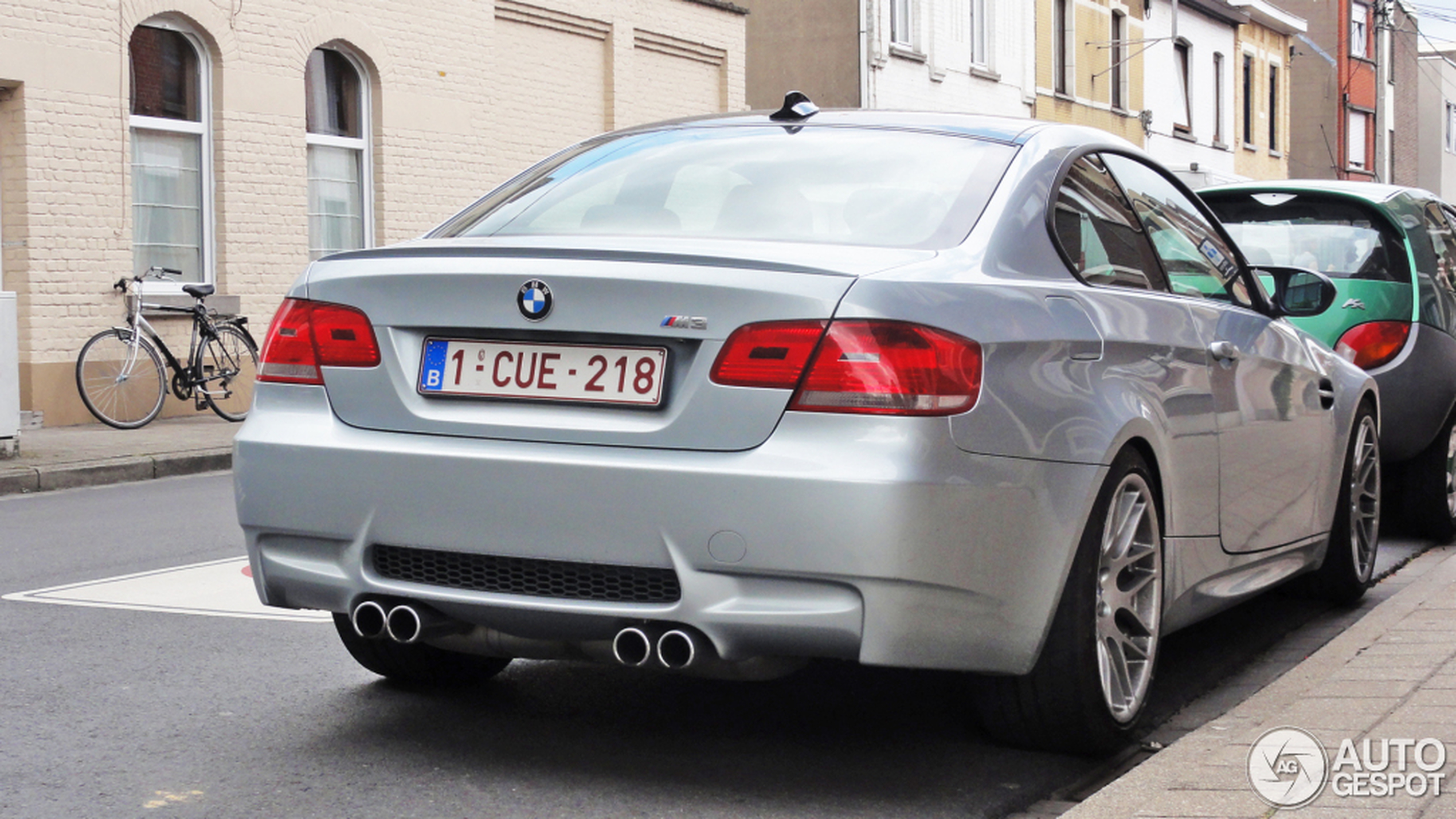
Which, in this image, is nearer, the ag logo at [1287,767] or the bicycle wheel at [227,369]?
the ag logo at [1287,767]

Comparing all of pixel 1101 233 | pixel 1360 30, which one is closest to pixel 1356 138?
pixel 1360 30

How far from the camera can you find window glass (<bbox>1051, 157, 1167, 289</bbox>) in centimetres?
436

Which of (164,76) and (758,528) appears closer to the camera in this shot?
(758,528)

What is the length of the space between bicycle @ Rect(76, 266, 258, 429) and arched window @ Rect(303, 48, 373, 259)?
6.32 ft

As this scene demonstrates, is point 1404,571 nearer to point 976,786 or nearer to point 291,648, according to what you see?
A: point 976,786

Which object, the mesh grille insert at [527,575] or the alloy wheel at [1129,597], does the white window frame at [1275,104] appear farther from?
the mesh grille insert at [527,575]

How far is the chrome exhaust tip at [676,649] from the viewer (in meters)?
3.65

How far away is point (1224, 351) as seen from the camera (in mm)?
4965

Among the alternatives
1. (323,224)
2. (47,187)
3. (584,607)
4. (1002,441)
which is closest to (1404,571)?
(1002,441)

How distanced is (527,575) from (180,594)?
3.09m

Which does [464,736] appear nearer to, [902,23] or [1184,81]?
[902,23]

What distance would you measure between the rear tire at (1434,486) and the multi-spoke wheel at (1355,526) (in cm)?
149

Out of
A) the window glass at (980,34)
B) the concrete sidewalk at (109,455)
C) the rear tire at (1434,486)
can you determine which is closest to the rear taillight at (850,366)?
the rear tire at (1434,486)

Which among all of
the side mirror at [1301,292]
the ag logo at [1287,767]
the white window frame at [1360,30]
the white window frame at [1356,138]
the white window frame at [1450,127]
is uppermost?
the white window frame at [1360,30]
